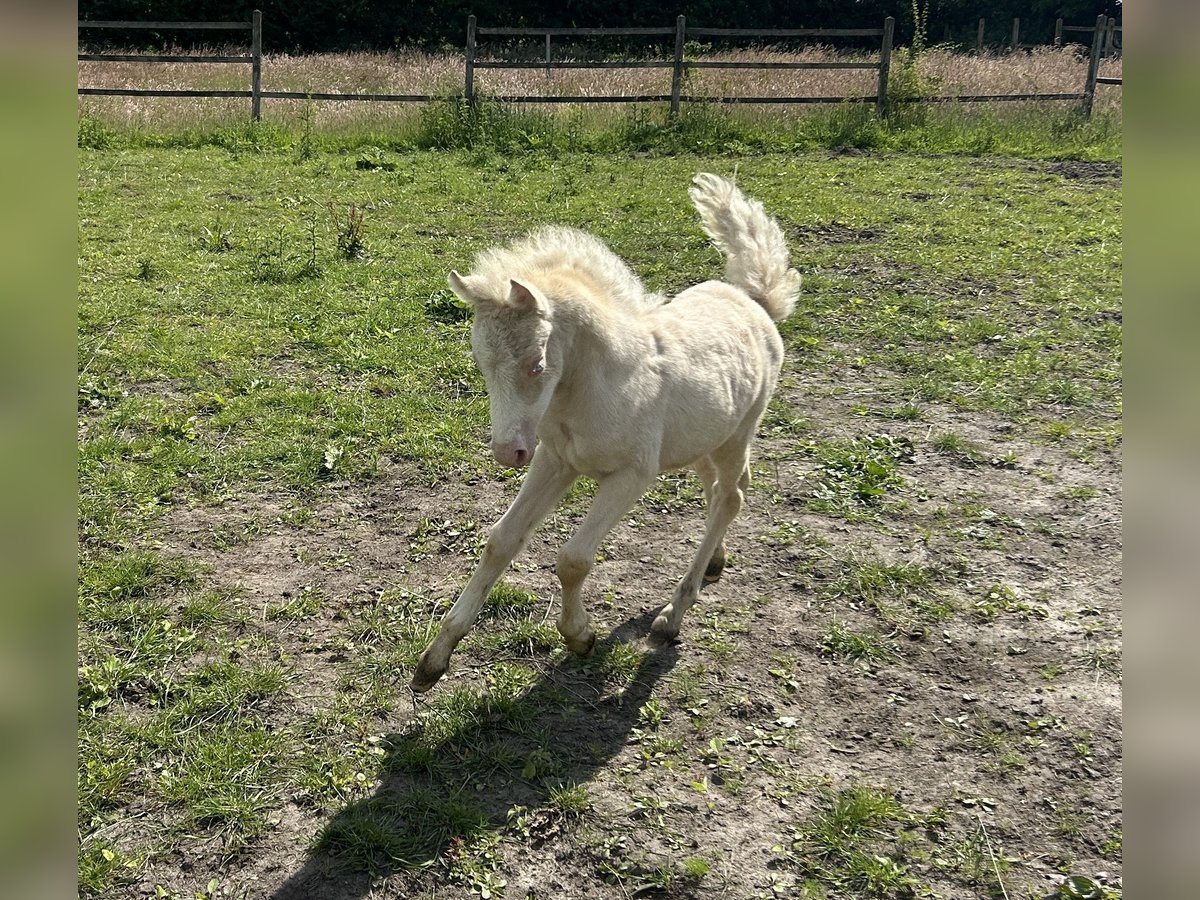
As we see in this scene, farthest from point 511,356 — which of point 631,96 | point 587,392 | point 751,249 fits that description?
point 631,96

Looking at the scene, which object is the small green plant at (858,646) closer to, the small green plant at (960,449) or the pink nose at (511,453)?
the pink nose at (511,453)

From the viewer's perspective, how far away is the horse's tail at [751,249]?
484 centimetres

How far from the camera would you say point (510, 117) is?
16.1 m

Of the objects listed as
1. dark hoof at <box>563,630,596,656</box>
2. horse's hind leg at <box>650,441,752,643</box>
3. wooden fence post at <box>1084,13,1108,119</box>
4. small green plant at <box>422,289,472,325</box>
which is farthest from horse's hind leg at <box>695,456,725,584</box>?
wooden fence post at <box>1084,13,1108,119</box>

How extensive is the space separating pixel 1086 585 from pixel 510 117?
13.9 metres

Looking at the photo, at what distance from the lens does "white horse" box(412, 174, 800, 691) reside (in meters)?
3.13

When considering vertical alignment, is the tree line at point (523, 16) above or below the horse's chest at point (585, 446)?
above

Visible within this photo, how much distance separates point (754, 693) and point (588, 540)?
94 cm

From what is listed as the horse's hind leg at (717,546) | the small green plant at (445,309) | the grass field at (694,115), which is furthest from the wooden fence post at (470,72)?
the horse's hind leg at (717,546)

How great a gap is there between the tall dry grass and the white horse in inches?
547

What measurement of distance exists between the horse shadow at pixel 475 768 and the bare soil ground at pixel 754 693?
0.01m

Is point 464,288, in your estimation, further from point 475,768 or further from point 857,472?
point 857,472

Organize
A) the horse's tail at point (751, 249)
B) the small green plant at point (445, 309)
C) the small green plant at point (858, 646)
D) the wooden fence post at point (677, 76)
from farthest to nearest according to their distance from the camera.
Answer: the wooden fence post at point (677, 76)
the small green plant at point (445, 309)
the horse's tail at point (751, 249)
the small green plant at point (858, 646)
